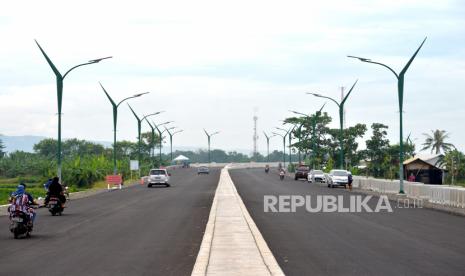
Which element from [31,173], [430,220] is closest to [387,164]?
[31,173]

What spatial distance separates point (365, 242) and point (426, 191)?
926 inches

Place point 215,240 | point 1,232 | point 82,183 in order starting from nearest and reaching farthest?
point 215,240 → point 1,232 → point 82,183

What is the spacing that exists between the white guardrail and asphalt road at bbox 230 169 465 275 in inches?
201

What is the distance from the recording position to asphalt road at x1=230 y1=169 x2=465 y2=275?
13.4 meters

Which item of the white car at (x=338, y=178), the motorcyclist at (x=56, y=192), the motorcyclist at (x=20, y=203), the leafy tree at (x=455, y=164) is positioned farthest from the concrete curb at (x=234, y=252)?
the leafy tree at (x=455, y=164)

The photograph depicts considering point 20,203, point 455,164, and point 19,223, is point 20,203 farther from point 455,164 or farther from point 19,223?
point 455,164

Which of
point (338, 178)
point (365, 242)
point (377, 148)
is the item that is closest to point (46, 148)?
point (377, 148)

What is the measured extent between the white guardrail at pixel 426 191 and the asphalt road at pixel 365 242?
511 centimetres

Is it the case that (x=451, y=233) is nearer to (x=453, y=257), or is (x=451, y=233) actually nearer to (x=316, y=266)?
(x=453, y=257)

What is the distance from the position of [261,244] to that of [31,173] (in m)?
95.5

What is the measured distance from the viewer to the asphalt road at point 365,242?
13.4 meters

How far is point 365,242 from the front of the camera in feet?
59.0

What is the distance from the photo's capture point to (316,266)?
1348 cm

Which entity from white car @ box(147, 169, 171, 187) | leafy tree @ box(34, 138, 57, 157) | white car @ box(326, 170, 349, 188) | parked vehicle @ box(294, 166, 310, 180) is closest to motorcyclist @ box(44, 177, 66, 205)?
white car @ box(326, 170, 349, 188)
